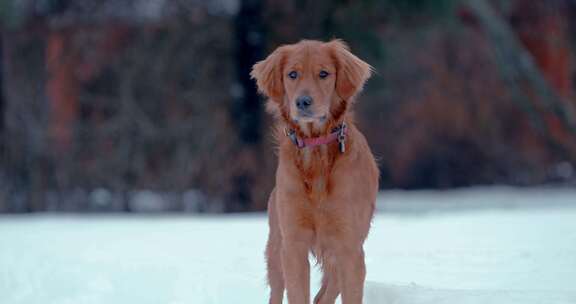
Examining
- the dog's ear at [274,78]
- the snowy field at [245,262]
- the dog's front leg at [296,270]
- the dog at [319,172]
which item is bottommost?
the snowy field at [245,262]

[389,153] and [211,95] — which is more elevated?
[211,95]

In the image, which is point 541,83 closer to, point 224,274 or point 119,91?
point 119,91

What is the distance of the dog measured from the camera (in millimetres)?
4410

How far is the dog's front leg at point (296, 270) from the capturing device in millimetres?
4426

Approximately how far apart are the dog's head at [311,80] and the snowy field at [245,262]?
123cm

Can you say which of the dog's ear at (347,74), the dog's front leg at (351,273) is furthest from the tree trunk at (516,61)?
the dog's front leg at (351,273)

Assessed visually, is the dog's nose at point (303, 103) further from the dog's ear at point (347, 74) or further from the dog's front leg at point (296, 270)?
the dog's front leg at point (296, 270)

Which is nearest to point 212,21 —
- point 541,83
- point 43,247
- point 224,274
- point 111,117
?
point 111,117

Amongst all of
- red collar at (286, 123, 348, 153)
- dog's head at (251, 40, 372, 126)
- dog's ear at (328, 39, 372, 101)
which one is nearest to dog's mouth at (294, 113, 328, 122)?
dog's head at (251, 40, 372, 126)

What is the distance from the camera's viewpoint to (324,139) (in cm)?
456

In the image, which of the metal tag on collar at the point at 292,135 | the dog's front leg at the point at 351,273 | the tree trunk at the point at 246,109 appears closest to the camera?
the dog's front leg at the point at 351,273

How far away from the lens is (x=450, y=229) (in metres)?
8.62

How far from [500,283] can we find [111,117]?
10.4 meters

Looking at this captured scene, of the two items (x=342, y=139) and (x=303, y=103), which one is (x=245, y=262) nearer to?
(x=342, y=139)
